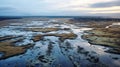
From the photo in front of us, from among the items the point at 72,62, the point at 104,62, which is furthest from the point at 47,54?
the point at 104,62

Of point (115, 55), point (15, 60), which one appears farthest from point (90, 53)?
point (15, 60)

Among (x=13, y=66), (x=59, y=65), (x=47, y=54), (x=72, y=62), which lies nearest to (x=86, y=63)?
(x=72, y=62)

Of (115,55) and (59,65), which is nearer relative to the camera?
(59,65)

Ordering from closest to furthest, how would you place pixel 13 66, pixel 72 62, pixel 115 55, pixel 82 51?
pixel 13 66 < pixel 72 62 < pixel 115 55 < pixel 82 51

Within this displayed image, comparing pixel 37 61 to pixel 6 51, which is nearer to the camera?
pixel 37 61

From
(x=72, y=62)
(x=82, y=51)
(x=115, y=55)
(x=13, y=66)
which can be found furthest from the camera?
(x=82, y=51)

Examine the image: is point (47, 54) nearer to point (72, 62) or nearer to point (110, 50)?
point (72, 62)

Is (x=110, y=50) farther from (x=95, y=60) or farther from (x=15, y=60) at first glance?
(x=15, y=60)

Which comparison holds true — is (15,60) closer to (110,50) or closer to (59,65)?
(59,65)
